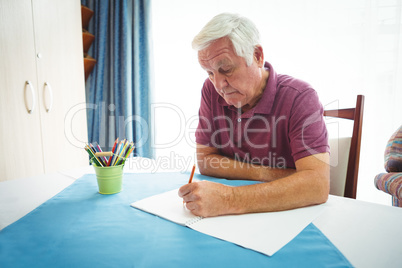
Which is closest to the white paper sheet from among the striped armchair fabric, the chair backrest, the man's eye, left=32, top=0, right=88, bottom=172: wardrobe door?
the chair backrest

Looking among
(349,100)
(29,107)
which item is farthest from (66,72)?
(349,100)

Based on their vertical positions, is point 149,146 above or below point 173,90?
below

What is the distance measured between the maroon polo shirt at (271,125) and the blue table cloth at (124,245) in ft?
1.31

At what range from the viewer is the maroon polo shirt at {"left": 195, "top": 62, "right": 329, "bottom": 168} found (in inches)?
33.2

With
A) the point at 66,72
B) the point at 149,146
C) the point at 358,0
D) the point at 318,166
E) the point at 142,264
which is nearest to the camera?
the point at 142,264

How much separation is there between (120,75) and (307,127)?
221cm

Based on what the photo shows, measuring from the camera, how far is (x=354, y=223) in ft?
1.83

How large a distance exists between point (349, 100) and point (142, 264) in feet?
5.90

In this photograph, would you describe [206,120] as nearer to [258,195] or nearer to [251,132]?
[251,132]

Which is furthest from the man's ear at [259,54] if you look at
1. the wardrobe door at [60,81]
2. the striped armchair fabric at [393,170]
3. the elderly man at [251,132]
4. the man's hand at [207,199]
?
the wardrobe door at [60,81]

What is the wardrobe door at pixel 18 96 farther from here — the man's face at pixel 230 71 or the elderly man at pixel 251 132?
the man's face at pixel 230 71

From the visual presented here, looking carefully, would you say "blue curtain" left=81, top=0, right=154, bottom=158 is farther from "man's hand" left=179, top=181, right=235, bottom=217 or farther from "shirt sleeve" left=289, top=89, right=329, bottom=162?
"man's hand" left=179, top=181, right=235, bottom=217

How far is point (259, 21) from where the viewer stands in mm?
1919

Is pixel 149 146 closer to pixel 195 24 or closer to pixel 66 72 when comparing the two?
pixel 66 72
